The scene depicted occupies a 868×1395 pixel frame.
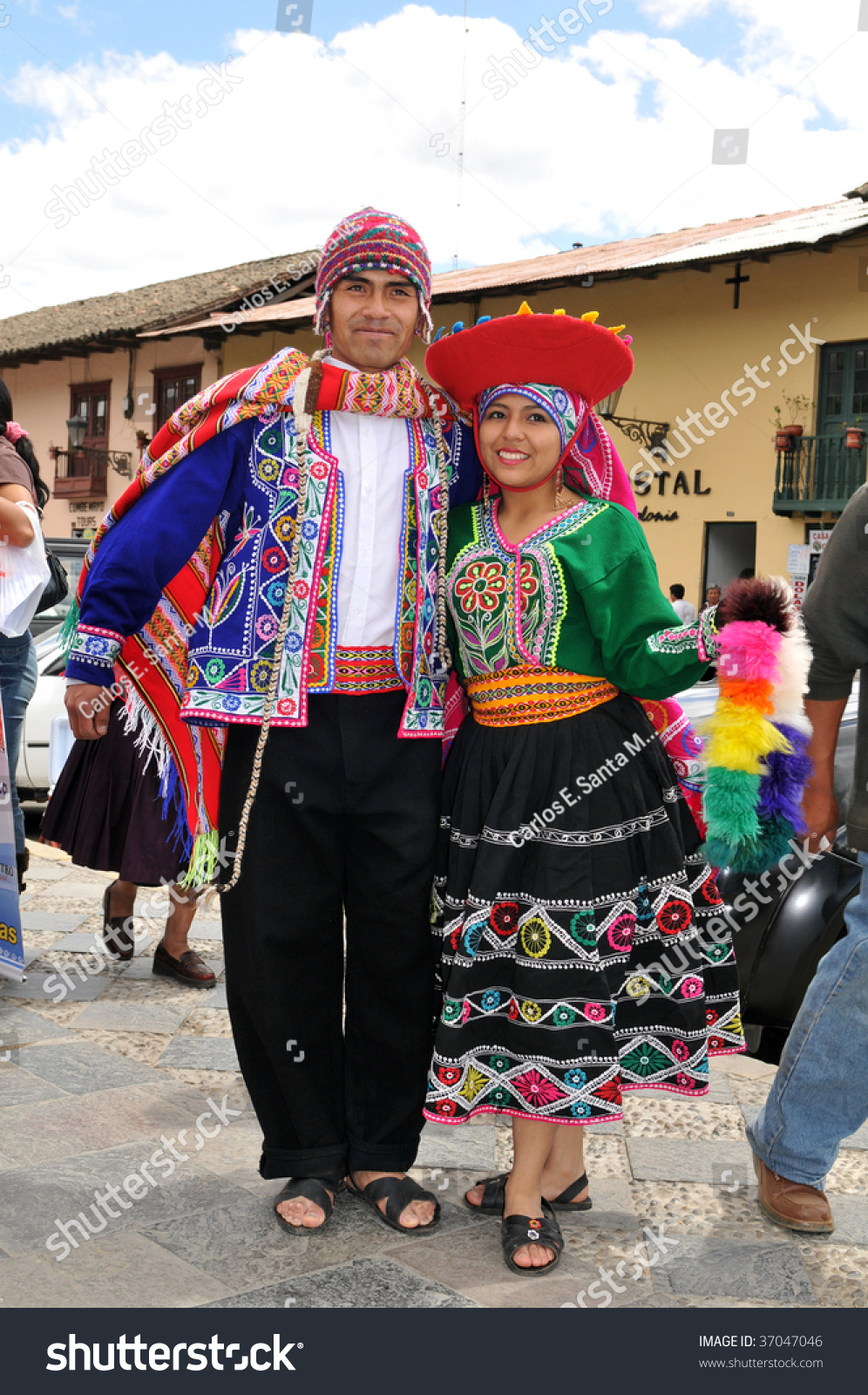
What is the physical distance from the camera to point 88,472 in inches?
1055

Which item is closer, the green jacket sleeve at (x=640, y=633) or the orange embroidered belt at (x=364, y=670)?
the green jacket sleeve at (x=640, y=633)

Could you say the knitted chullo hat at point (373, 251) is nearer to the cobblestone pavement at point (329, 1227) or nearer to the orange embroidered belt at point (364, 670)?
the orange embroidered belt at point (364, 670)

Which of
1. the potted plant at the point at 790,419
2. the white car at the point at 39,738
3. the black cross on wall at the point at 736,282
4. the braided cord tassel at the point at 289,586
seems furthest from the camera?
the black cross on wall at the point at 736,282

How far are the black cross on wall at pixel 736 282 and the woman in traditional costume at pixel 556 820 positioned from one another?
15909 millimetres

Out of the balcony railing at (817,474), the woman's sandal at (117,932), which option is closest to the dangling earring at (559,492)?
the woman's sandal at (117,932)

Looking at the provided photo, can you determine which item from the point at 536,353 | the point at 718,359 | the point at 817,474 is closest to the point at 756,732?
the point at 536,353

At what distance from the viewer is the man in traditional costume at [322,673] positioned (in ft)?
8.32

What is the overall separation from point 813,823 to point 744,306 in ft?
53.0

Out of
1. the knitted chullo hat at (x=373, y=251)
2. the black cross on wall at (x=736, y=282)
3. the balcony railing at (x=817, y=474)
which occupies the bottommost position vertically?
the knitted chullo hat at (x=373, y=251)

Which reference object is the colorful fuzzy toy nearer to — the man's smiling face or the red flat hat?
the red flat hat

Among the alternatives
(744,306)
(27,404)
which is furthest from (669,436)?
(27,404)

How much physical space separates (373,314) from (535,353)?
1.13 feet

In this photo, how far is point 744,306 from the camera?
1738 cm

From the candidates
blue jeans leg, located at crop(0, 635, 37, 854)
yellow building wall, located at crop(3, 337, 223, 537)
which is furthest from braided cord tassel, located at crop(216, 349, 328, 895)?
yellow building wall, located at crop(3, 337, 223, 537)
